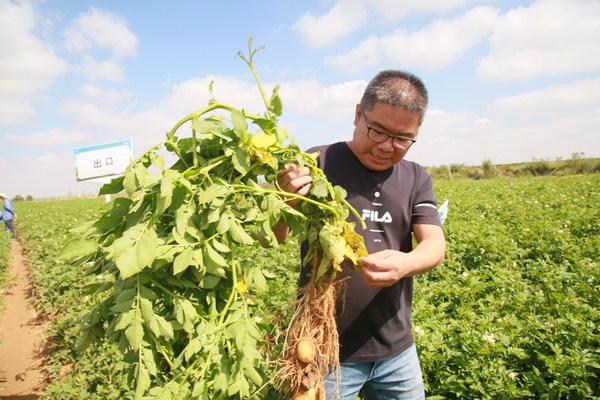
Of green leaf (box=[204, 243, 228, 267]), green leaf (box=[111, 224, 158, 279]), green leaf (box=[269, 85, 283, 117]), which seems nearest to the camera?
green leaf (box=[111, 224, 158, 279])

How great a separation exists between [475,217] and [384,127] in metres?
9.10

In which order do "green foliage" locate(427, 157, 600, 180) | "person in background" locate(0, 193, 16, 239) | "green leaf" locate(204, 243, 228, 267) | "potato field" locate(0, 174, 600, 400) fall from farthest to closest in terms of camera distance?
"green foliage" locate(427, 157, 600, 180) → "person in background" locate(0, 193, 16, 239) → "potato field" locate(0, 174, 600, 400) → "green leaf" locate(204, 243, 228, 267)

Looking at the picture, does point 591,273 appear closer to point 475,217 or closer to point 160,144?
point 160,144

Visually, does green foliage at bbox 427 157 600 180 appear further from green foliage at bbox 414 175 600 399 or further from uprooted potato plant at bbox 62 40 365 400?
uprooted potato plant at bbox 62 40 365 400

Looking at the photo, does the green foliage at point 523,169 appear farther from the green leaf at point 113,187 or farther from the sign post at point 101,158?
the green leaf at point 113,187

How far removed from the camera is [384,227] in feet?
6.14

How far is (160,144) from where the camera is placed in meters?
1.26

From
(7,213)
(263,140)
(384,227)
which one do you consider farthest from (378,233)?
(7,213)

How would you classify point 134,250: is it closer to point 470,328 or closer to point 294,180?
point 294,180

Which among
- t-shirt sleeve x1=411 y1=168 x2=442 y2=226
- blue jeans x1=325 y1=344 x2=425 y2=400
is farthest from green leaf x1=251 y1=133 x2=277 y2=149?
blue jeans x1=325 y1=344 x2=425 y2=400

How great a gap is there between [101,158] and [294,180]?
12.8 m

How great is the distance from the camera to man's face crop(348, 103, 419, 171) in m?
1.67

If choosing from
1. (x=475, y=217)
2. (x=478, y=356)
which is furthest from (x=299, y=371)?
(x=475, y=217)

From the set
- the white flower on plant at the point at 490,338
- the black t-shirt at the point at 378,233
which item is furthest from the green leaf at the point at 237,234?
the white flower on plant at the point at 490,338
